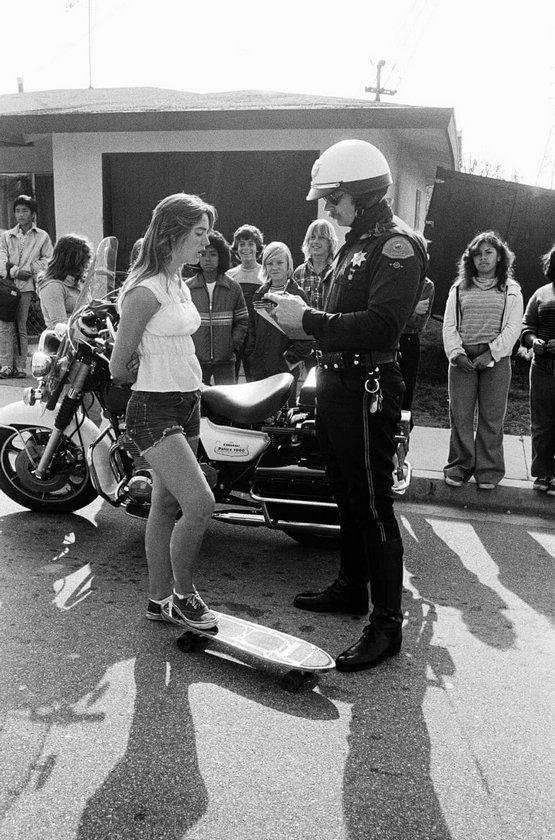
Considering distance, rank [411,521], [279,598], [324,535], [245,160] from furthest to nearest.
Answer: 1. [245,160]
2. [411,521]
3. [324,535]
4. [279,598]

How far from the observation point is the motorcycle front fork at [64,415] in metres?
4.68

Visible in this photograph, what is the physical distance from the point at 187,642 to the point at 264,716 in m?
0.59

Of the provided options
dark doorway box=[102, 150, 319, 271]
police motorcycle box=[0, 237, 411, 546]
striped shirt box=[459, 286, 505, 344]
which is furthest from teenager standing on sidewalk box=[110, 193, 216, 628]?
dark doorway box=[102, 150, 319, 271]

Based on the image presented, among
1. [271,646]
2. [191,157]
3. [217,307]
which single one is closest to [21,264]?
[191,157]

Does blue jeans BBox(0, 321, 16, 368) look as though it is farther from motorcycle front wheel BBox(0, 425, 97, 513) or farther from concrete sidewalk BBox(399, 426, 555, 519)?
concrete sidewalk BBox(399, 426, 555, 519)

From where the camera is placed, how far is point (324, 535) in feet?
14.9

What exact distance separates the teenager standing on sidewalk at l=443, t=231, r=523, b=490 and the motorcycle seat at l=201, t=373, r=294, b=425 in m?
2.09

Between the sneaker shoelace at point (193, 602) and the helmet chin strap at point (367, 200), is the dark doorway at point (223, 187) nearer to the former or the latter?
the helmet chin strap at point (367, 200)

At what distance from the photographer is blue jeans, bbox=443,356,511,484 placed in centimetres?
614

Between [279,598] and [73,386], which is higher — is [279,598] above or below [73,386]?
below

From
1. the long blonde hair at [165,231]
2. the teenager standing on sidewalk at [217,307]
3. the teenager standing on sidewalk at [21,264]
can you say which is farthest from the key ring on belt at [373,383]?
the teenager standing on sidewalk at [21,264]

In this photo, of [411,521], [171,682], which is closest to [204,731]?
[171,682]

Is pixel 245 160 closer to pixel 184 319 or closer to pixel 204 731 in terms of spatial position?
pixel 184 319

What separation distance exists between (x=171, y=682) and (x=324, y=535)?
1.51 m
